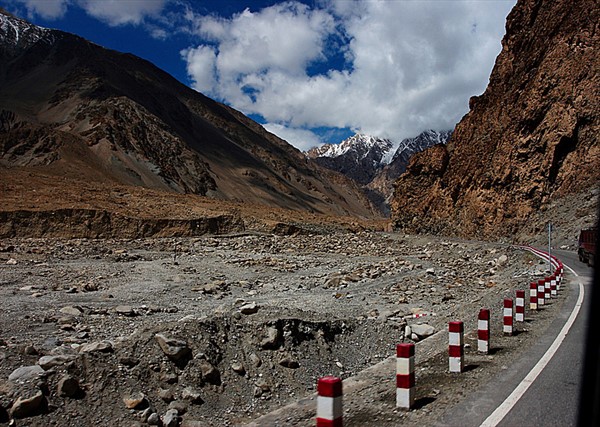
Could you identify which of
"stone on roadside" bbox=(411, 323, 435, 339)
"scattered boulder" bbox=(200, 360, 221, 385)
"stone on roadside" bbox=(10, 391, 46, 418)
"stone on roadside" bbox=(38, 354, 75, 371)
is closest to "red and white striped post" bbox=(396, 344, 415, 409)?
"scattered boulder" bbox=(200, 360, 221, 385)

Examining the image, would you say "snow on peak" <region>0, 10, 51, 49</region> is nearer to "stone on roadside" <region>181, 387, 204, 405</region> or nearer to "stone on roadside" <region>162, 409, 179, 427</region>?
"stone on roadside" <region>181, 387, 204, 405</region>

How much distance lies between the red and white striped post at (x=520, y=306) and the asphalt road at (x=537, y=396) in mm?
1732

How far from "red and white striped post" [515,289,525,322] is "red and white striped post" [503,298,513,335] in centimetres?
117

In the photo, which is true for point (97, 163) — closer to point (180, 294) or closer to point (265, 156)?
point (180, 294)

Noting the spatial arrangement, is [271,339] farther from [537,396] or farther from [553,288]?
[553,288]

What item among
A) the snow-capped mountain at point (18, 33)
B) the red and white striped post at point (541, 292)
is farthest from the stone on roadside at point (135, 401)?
the snow-capped mountain at point (18, 33)

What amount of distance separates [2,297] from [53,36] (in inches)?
5184

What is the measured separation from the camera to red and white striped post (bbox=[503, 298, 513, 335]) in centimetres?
902

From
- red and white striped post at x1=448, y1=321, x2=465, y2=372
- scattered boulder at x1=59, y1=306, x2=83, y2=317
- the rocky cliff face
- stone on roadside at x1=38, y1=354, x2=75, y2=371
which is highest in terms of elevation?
the rocky cliff face

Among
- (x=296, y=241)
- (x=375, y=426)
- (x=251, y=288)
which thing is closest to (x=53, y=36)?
(x=296, y=241)

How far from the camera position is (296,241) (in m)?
40.8

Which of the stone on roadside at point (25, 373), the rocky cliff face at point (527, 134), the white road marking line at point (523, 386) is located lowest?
the stone on roadside at point (25, 373)

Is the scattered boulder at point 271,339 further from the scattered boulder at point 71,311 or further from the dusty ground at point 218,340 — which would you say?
the scattered boulder at point 71,311

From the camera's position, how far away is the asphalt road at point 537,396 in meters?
5.01
